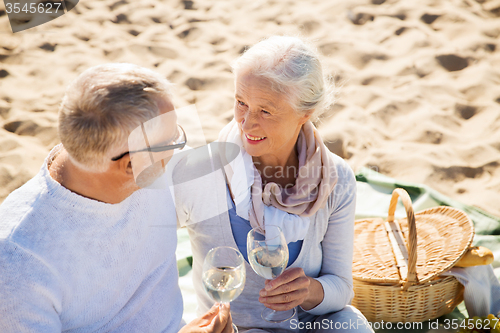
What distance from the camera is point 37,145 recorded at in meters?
3.77

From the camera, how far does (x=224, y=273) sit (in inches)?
59.6

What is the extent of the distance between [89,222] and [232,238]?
27.5 inches

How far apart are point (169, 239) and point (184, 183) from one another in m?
0.25

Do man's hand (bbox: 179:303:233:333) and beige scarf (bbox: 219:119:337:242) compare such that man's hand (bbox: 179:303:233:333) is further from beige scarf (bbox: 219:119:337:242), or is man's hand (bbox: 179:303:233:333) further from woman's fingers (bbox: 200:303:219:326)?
beige scarf (bbox: 219:119:337:242)

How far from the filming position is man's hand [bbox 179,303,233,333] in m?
1.51

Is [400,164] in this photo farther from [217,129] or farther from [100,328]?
[100,328]

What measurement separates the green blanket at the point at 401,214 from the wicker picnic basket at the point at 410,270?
0.14 metres

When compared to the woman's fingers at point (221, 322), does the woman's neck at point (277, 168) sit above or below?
above

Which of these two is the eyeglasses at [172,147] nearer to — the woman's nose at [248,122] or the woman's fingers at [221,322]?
the woman's nose at [248,122]

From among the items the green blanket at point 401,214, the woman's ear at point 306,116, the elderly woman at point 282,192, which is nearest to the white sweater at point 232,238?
the elderly woman at point 282,192

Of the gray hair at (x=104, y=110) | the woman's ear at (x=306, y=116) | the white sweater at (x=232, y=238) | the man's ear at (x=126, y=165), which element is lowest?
the white sweater at (x=232, y=238)

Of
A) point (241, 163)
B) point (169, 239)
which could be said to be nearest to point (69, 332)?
point (169, 239)

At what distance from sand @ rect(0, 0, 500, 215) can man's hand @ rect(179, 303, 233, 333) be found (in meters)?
2.06

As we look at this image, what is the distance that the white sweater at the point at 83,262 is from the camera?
1.30 metres
